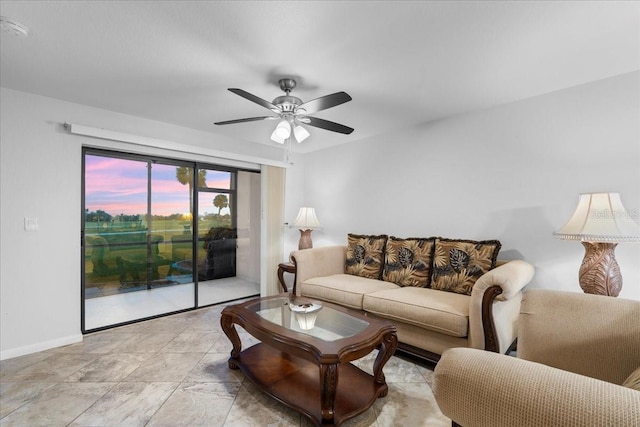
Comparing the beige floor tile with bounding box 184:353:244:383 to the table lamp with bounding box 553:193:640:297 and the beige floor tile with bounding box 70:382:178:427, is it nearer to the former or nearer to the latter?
the beige floor tile with bounding box 70:382:178:427

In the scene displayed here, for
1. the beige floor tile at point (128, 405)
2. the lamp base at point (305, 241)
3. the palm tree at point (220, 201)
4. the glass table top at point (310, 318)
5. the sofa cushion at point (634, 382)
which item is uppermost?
the palm tree at point (220, 201)

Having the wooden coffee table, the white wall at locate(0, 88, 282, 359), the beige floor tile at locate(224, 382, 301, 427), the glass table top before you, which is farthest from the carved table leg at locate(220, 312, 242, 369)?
the white wall at locate(0, 88, 282, 359)

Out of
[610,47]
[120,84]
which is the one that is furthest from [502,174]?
[120,84]

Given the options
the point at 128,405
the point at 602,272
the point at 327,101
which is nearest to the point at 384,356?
the point at 602,272

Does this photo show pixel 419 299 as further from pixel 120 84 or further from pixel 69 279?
pixel 69 279

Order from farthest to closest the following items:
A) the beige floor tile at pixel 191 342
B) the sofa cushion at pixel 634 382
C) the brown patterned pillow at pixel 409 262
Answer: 1. the brown patterned pillow at pixel 409 262
2. the beige floor tile at pixel 191 342
3. the sofa cushion at pixel 634 382

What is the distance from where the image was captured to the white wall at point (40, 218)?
247 cm

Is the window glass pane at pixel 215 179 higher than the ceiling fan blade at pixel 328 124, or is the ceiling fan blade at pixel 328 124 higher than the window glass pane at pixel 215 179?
the ceiling fan blade at pixel 328 124

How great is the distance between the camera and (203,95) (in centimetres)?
260

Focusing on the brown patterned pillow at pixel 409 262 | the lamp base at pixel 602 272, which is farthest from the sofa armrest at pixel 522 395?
the brown patterned pillow at pixel 409 262

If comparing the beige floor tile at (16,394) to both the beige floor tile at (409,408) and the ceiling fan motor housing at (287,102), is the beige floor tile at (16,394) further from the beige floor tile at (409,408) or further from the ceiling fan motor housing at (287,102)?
the ceiling fan motor housing at (287,102)

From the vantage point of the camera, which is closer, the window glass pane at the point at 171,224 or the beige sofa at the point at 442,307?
the beige sofa at the point at 442,307

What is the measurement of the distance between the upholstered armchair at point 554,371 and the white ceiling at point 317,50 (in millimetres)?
1522

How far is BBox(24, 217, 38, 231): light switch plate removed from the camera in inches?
101
